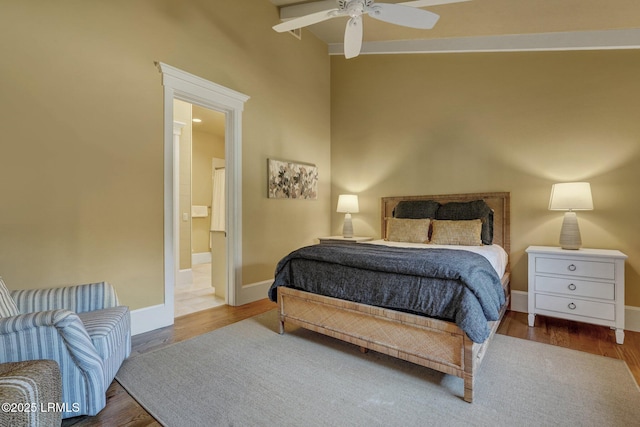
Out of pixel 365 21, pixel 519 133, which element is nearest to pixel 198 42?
pixel 365 21

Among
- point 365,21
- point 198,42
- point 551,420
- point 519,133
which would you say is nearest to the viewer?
point 551,420

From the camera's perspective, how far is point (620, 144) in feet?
9.80

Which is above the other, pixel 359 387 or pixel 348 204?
pixel 348 204

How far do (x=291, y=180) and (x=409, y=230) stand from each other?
173 cm

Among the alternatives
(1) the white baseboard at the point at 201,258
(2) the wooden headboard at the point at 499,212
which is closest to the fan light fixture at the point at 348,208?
(2) the wooden headboard at the point at 499,212

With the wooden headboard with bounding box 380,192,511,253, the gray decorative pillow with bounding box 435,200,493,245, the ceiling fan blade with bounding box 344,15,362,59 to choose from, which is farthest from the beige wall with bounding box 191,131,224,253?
the wooden headboard with bounding box 380,192,511,253

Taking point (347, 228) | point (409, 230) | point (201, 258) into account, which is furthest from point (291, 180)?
point (201, 258)

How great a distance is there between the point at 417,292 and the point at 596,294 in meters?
1.90

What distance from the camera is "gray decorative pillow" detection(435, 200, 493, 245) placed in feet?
11.5

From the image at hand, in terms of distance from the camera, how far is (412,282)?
6.70ft

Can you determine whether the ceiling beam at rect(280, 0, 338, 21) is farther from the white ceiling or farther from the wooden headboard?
the wooden headboard

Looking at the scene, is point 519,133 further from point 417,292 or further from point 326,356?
point 326,356

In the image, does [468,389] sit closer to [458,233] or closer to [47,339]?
[458,233]

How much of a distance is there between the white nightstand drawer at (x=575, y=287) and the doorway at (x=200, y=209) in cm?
342
